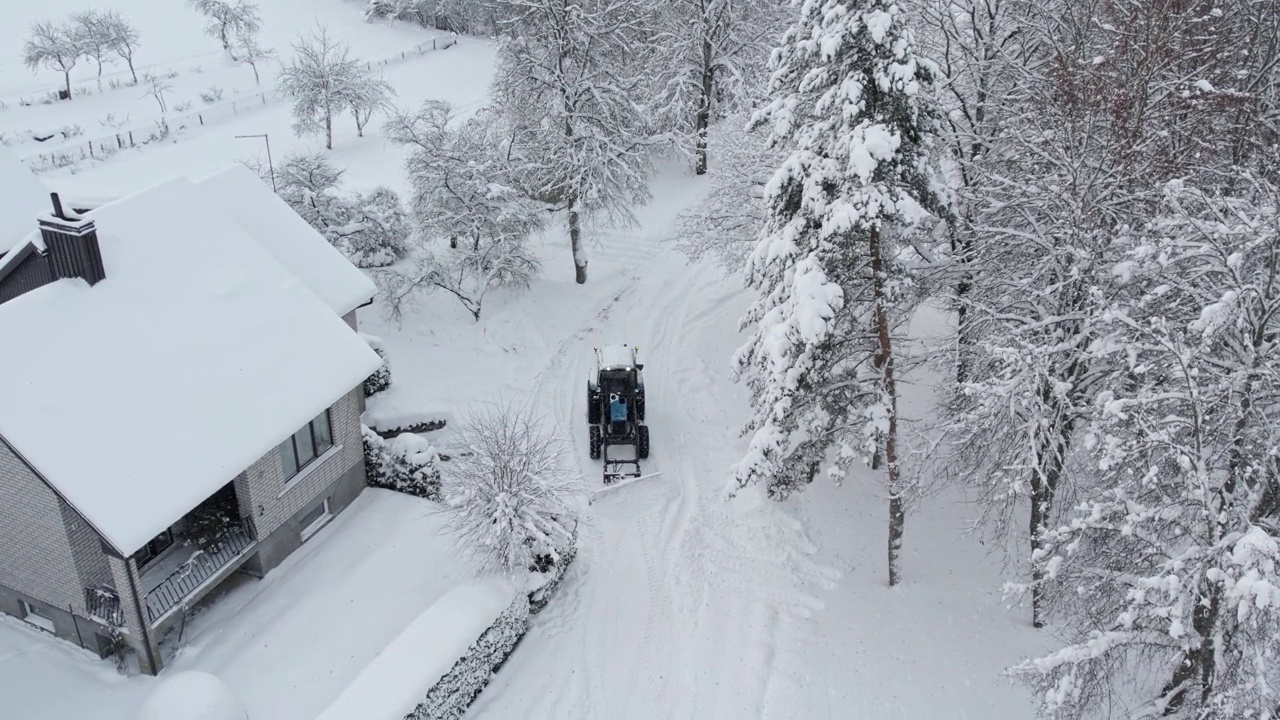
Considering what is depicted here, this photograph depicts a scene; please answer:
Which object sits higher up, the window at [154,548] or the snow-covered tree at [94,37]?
the snow-covered tree at [94,37]

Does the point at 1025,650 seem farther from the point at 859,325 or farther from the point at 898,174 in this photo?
the point at 898,174

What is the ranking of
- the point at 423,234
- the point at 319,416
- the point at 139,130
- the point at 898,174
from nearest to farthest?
the point at 898,174, the point at 319,416, the point at 423,234, the point at 139,130

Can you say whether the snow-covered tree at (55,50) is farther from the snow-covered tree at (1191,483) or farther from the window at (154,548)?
the snow-covered tree at (1191,483)

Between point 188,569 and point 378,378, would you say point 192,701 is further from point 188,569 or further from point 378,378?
point 378,378

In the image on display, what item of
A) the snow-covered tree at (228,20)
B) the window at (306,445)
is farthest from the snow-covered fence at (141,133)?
the window at (306,445)

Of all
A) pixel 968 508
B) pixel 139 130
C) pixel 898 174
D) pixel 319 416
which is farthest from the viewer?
pixel 139 130

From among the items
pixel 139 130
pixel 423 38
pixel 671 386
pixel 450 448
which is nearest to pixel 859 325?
pixel 671 386

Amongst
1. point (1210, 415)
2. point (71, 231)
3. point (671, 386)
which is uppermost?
point (71, 231)

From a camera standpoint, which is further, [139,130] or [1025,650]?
[139,130]
